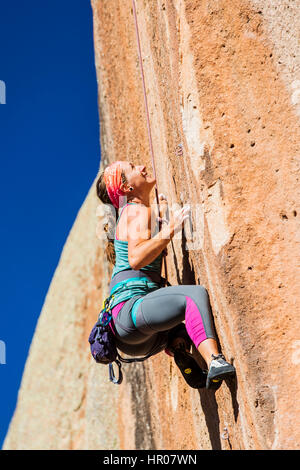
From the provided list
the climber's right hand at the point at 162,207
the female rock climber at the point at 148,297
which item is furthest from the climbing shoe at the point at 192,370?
the climber's right hand at the point at 162,207

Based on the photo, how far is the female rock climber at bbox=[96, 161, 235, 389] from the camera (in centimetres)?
313

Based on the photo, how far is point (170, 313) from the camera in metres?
3.16

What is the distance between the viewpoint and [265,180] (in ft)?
10.5

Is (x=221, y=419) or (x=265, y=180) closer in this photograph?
(x=265, y=180)

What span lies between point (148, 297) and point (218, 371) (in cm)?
55

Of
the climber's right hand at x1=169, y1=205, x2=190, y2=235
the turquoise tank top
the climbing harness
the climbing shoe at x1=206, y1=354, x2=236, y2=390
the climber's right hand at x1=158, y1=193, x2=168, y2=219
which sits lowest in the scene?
the climbing shoe at x1=206, y1=354, x2=236, y2=390

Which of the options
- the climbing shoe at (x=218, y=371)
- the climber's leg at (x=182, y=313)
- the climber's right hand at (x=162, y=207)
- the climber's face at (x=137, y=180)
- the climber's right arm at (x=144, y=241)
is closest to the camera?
the climbing shoe at (x=218, y=371)

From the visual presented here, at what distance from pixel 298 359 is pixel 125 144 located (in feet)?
12.4

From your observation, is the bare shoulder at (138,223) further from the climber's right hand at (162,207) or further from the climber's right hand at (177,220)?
the climber's right hand at (162,207)

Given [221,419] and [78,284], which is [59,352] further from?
[221,419]

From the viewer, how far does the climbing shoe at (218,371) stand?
2947mm

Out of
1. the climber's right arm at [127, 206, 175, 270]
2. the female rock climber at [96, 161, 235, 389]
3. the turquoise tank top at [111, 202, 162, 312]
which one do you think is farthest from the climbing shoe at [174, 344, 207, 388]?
the climber's right arm at [127, 206, 175, 270]

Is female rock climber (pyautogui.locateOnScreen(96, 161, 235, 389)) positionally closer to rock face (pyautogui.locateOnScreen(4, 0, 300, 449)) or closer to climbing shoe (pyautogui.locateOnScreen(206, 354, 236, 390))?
climbing shoe (pyautogui.locateOnScreen(206, 354, 236, 390))
